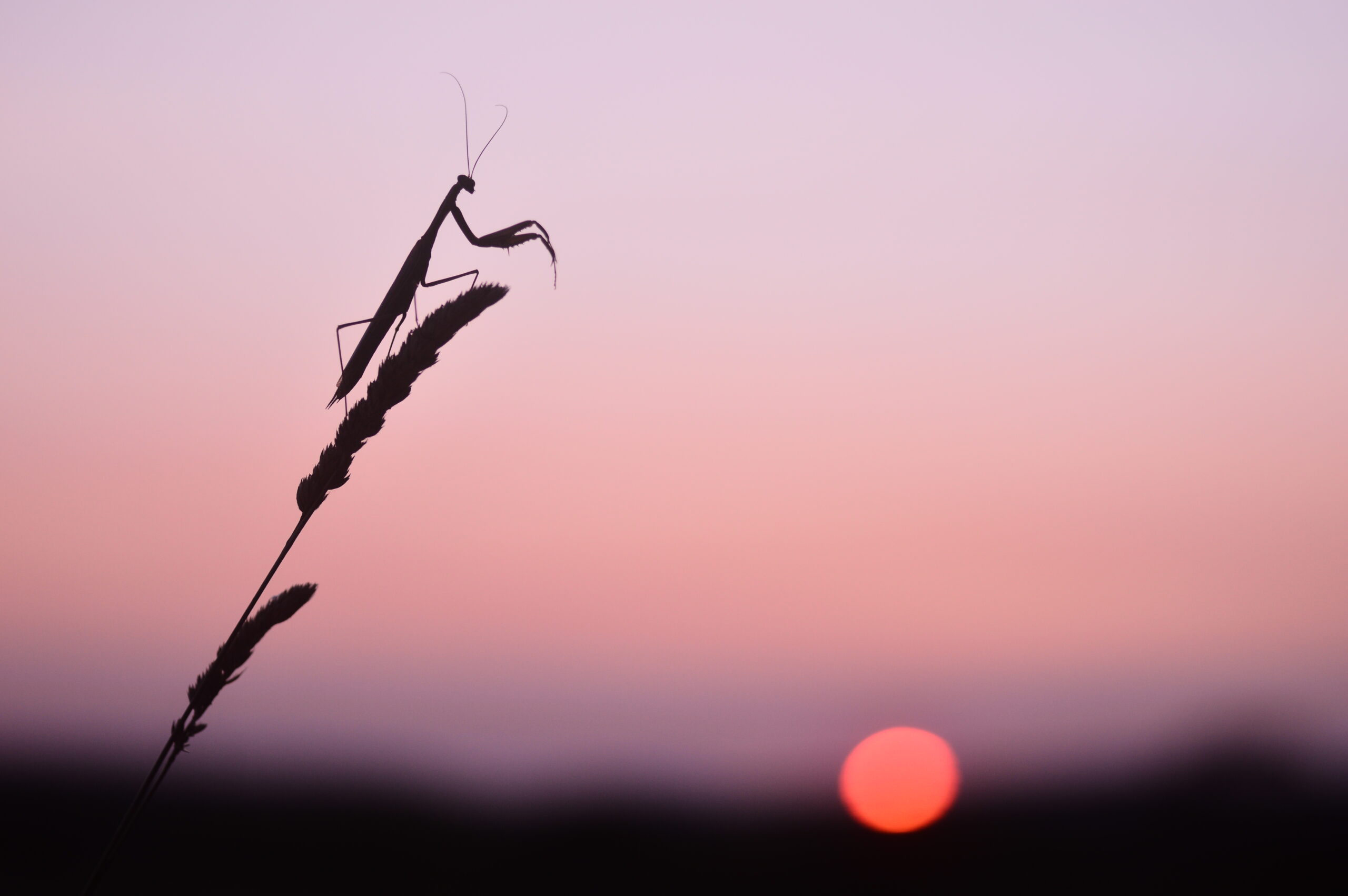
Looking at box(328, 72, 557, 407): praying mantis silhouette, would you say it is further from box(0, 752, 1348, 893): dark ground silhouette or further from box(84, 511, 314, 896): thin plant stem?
box(0, 752, 1348, 893): dark ground silhouette

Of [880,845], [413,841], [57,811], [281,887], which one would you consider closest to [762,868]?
[880,845]

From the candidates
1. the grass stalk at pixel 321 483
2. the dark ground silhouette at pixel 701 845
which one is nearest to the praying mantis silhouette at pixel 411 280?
the grass stalk at pixel 321 483

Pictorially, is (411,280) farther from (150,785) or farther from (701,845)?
(701,845)

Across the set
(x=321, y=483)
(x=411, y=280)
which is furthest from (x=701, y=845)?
(x=321, y=483)

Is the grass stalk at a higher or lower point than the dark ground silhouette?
lower

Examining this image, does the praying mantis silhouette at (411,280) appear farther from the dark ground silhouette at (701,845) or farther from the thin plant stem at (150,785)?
the dark ground silhouette at (701,845)

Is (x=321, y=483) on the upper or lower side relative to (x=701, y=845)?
lower

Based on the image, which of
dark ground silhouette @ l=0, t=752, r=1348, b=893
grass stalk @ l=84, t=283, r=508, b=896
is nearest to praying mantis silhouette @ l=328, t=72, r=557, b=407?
grass stalk @ l=84, t=283, r=508, b=896

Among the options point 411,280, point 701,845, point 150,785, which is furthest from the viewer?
point 701,845

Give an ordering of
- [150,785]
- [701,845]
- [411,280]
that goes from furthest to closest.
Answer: [701,845]
[411,280]
[150,785]
